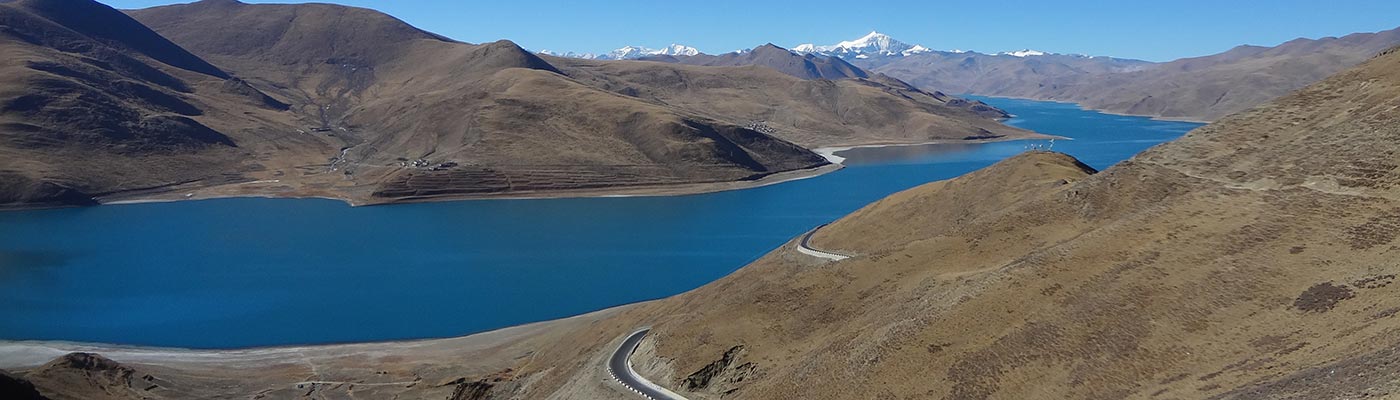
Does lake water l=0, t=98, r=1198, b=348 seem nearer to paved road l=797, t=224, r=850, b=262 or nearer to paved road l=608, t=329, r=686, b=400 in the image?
paved road l=797, t=224, r=850, b=262

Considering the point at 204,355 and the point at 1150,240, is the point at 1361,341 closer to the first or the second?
the point at 1150,240

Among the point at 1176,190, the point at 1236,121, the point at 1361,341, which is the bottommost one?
the point at 1361,341

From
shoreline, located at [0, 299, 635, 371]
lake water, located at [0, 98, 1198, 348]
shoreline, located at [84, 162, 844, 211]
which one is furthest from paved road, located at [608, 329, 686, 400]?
shoreline, located at [84, 162, 844, 211]

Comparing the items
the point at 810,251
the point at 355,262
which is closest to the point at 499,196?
the point at 355,262

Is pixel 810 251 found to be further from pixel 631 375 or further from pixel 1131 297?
pixel 1131 297

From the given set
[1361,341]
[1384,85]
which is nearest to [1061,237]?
[1384,85]

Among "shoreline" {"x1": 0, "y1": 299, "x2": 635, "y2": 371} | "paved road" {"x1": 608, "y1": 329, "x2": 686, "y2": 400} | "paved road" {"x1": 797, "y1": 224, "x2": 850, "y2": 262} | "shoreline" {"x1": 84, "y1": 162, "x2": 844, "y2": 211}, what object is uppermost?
"shoreline" {"x1": 84, "y1": 162, "x2": 844, "y2": 211}

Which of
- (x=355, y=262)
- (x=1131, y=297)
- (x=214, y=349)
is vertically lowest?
(x=214, y=349)
